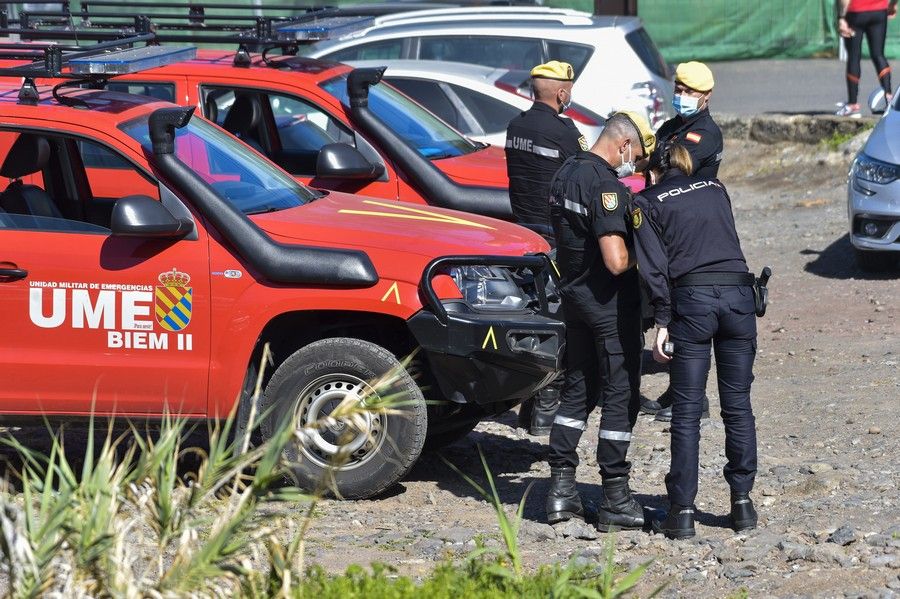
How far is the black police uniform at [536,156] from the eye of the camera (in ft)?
24.3

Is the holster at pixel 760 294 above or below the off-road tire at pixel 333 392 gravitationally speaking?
above

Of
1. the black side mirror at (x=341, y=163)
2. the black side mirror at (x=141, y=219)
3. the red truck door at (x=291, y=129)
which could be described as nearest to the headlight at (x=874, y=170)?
Answer: the red truck door at (x=291, y=129)

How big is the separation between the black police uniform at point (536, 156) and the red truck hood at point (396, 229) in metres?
0.70

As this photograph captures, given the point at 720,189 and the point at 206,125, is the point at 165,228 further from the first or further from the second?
the point at 720,189

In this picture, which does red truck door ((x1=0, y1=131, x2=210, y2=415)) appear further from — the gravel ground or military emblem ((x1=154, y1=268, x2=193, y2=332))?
the gravel ground

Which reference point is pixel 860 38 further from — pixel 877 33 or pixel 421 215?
pixel 421 215

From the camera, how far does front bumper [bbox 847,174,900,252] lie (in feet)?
33.3

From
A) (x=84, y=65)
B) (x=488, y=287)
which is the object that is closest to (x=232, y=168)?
(x=84, y=65)

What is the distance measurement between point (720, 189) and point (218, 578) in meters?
2.79

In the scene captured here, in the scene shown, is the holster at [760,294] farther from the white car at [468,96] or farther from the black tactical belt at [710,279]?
the white car at [468,96]

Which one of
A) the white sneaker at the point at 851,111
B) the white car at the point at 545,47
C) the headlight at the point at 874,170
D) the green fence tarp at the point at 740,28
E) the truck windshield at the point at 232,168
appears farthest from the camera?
the green fence tarp at the point at 740,28

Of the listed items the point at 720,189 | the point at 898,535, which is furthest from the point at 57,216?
the point at 898,535

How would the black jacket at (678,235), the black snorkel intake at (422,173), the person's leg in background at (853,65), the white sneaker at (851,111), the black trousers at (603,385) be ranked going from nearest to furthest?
the black jacket at (678,235), the black trousers at (603,385), the black snorkel intake at (422,173), the person's leg in background at (853,65), the white sneaker at (851,111)

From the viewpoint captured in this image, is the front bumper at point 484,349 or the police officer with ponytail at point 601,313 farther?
the front bumper at point 484,349
